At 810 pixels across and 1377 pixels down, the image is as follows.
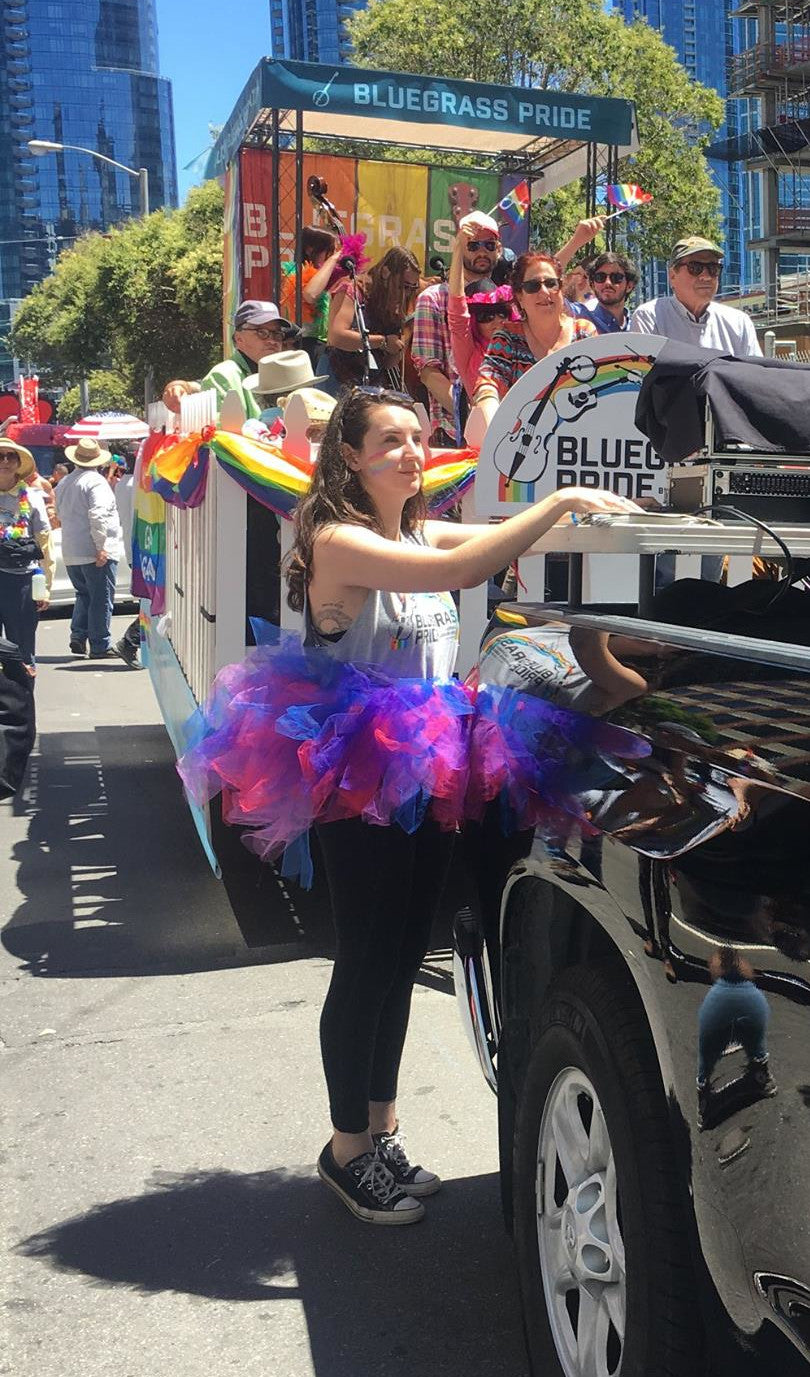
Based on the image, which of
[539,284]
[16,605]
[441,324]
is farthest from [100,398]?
[539,284]

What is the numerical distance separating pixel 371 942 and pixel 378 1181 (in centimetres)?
61

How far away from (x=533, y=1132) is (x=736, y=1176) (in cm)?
76

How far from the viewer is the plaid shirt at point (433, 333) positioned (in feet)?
24.0

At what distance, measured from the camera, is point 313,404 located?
18.0 feet

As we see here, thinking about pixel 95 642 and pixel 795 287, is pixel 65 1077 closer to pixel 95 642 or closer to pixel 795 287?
pixel 95 642

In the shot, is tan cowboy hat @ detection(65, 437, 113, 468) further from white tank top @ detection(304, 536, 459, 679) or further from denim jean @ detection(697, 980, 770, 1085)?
denim jean @ detection(697, 980, 770, 1085)

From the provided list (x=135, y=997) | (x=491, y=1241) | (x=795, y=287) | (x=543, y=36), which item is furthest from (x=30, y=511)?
(x=795, y=287)

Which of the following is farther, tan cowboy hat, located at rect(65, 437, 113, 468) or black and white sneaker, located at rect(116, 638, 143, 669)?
tan cowboy hat, located at rect(65, 437, 113, 468)

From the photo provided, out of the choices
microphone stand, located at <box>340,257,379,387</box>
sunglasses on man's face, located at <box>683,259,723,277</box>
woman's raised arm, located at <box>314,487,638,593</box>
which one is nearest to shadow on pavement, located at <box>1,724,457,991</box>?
woman's raised arm, located at <box>314,487,638,593</box>

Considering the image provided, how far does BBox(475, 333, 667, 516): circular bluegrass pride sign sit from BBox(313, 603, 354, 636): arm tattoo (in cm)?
221

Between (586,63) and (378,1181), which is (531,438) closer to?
(378,1181)

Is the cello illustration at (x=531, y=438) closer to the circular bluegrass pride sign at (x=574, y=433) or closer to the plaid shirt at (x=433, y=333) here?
the circular bluegrass pride sign at (x=574, y=433)

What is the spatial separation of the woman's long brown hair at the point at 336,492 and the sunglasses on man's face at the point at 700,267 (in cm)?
400

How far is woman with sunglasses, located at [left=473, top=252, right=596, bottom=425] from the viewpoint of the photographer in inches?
247
